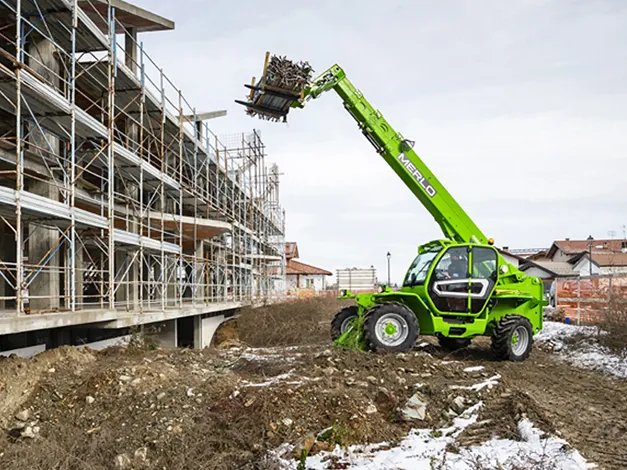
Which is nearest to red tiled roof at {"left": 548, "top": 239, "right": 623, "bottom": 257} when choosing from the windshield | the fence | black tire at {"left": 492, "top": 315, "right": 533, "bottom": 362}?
the fence

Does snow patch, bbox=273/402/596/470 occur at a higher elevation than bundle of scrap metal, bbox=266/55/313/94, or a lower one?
lower

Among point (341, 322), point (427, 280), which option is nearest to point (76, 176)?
point (341, 322)

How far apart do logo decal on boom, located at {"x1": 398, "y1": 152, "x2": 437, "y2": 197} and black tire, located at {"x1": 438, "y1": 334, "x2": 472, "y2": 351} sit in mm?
3249

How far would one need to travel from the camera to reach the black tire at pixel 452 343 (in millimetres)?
12426

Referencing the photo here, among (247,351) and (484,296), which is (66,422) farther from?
(484,296)

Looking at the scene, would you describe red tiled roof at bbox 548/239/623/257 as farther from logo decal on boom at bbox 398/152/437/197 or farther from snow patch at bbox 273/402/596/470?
snow patch at bbox 273/402/596/470

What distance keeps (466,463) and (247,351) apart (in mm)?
7804

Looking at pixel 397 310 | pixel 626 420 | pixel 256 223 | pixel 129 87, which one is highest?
pixel 129 87

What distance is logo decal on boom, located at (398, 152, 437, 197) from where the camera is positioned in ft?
40.1

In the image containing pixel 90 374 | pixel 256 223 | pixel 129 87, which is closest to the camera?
pixel 90 374

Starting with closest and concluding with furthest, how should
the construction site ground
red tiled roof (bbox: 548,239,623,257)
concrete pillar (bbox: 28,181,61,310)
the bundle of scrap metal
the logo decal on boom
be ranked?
the construction site ground → the bundle of scrap metal → concrete pillar (bbox: 28,181,61,310) → the logo decal on boom → red tiled roof (bbox: 548,239,623,257)

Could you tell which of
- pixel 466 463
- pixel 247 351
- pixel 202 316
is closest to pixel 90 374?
pixel 247 351

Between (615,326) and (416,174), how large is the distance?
5.87 m

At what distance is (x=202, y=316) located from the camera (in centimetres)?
1980
